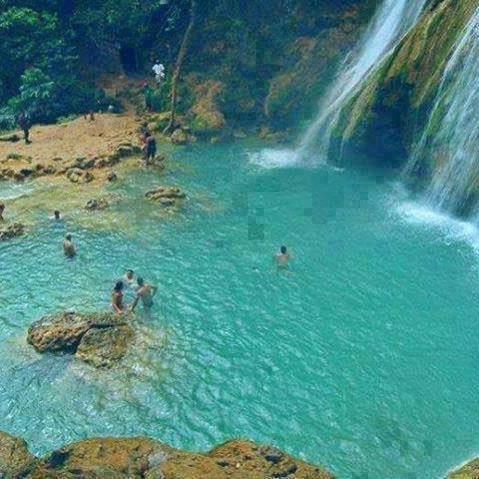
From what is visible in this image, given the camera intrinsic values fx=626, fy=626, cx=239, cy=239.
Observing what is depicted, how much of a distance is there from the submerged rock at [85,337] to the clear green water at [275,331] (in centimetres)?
41

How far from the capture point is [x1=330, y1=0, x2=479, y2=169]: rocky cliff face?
27.3m

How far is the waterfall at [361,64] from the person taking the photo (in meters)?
32.0

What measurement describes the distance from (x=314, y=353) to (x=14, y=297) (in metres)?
10.9

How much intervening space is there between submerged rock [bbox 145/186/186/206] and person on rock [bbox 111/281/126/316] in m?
8.27

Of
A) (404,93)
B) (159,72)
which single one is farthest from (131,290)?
(159,72)

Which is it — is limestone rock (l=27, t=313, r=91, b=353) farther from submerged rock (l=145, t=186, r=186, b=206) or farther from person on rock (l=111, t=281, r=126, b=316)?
submerged rock (l=145, t=186, r=186, b=206)

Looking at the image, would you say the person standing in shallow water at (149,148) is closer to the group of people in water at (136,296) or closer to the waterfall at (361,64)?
the waterfall at (361,64)

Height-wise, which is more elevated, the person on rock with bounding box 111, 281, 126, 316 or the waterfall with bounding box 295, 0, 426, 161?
the waterfall with bounding box 295, 0, 426, 161

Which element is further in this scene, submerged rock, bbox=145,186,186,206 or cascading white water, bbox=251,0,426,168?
cascading white water, bbox=251,0,426,168

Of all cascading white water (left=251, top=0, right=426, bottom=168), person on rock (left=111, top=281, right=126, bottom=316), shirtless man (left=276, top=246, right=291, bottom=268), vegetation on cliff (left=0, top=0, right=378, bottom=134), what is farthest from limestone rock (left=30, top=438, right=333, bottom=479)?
vegetation on cliff (left=0, top=0, right=378, bottom=134)

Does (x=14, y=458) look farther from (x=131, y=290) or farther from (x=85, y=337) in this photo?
(x=131, y=290)

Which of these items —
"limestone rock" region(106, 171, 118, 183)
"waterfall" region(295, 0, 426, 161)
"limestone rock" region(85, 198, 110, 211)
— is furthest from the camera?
"waterfall" region(295, 0, 426, 161)

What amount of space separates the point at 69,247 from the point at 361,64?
19.5 m

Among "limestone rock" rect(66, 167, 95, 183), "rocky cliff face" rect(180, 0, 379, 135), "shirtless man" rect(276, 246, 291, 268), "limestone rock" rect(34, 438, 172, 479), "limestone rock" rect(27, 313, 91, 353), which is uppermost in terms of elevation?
"rocky cliff face" rect(180, 0, 379, 135)
